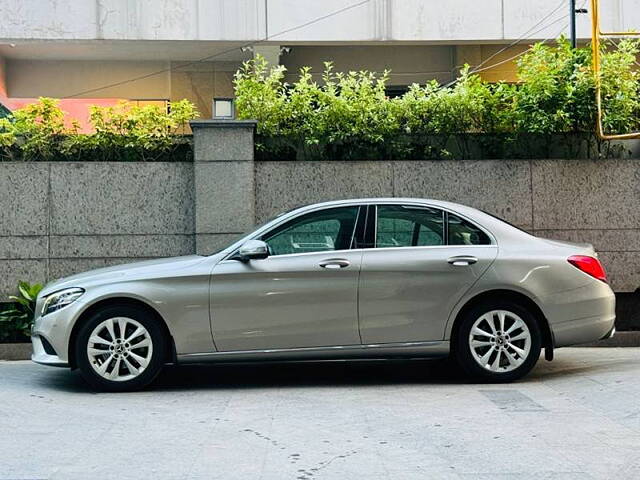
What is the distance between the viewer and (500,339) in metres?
8.23

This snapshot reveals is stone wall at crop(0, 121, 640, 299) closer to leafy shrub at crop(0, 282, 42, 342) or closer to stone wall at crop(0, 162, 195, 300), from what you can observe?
stone wall at crop(0, 162, 195, 300)

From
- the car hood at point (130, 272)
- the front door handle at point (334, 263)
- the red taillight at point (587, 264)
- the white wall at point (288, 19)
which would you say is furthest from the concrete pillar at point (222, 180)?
the white wall at point (288, 19)

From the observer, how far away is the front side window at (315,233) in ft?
27.1

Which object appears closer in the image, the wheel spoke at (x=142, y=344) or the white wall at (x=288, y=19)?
the wheel spoke at (x=142, y=344)

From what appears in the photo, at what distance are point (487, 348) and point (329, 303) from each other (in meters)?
1.40

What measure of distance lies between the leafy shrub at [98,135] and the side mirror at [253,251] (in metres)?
3.77

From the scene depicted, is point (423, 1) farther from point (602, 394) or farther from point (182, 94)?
point (602, 394)

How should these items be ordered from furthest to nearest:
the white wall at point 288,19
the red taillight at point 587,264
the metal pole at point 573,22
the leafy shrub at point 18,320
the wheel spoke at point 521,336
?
1. the white wall at point 288,19
2. the metal pole at point 573,22
3. the leafy shrub at point 18,320
4. the red taillight at point 587,264
5. the wheel spoke at point 521,336

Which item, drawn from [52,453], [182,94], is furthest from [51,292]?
[182,94]

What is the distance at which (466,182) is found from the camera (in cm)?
1136

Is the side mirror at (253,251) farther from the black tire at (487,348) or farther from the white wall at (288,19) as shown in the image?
the white wall at (288,19)

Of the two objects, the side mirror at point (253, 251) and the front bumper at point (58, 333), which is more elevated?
the side mirror at point (253, 251)

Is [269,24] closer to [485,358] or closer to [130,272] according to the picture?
[130,272]

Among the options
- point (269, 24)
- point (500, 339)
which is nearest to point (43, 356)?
point (500, 339)
